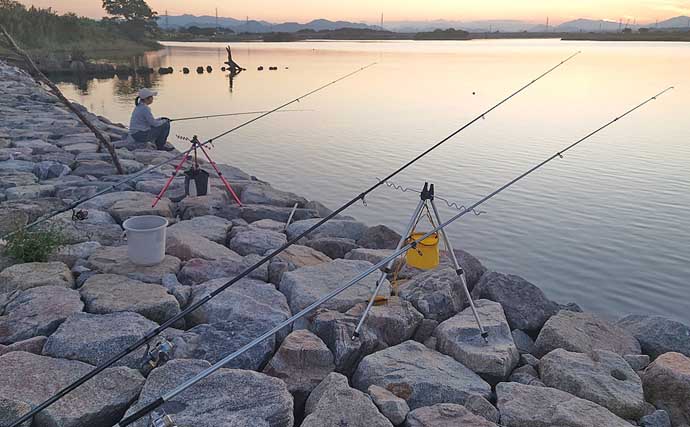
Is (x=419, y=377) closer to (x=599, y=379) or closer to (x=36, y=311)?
(x=599, y=379)

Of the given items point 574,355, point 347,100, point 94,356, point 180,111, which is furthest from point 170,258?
point 347,100

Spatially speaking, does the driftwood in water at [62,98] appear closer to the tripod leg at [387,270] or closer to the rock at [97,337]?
the rock at [97,337]

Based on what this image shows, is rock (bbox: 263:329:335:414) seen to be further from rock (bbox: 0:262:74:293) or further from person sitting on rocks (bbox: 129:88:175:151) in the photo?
person sitting on rocks (bbox: 129:88:175:151)

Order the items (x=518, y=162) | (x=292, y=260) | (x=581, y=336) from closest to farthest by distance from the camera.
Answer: (x=581, y=336)
(x=292, y=260)
(x=518, y=162)

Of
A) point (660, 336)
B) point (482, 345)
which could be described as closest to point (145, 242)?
point (482, 345)

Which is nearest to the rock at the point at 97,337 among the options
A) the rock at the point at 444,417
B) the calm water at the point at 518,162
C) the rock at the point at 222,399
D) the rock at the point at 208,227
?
the rock at the point at 222,399

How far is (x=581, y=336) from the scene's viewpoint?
4719 mm

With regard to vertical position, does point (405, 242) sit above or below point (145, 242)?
above

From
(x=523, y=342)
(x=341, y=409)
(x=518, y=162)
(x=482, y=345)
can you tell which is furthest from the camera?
(x=518, y=162)

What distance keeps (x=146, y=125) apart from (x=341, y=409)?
28.6 ft

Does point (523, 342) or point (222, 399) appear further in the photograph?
point (523, 342)

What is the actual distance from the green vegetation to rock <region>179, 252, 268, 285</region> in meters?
1.20

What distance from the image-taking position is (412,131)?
1636cm

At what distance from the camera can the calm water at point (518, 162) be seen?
7.49 metres
